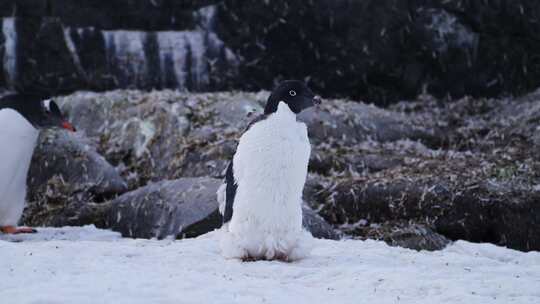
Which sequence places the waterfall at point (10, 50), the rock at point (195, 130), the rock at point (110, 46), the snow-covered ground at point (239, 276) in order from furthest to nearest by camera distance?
1. the rock at point (110, 46)
2. the waterfall at point (10, 50)
3. the rock at point (195, 130)
4. the snow-covered ground at point (239, 276)

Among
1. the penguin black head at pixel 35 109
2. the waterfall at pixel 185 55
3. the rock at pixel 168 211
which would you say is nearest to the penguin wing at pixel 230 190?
the rock at pixel 168 211

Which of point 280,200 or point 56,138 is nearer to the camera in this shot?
point 280,200

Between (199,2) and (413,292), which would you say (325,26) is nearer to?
(199,2)

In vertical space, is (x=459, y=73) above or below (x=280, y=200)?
above

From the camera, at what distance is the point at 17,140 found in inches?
316

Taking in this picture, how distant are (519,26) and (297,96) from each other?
9.83m

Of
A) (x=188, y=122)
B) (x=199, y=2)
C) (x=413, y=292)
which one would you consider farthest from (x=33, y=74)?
(x=413, y=292)

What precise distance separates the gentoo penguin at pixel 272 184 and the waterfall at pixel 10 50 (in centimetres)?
925

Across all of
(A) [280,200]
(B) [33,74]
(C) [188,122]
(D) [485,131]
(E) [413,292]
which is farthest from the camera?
(B) [33,74]

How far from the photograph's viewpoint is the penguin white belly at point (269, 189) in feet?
18.5

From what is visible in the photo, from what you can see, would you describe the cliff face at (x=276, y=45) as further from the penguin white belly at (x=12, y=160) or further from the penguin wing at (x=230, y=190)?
the penguin wing at (x=230, y=190)

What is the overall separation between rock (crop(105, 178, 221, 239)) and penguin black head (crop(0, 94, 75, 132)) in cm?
109

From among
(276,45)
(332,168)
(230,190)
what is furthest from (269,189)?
(276,45)

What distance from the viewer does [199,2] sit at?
1449 centimetres
